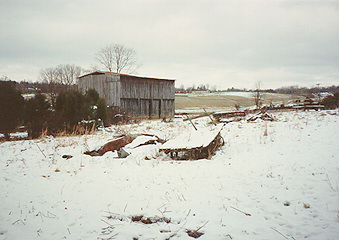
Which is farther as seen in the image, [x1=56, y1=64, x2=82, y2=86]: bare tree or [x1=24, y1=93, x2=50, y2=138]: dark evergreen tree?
[x1=56, y1=64, x2=82, y2=86]: bare tree

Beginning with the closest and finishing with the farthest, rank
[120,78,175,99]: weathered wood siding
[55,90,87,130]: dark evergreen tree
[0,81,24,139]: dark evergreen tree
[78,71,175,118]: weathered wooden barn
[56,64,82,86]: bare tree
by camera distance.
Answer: [0,81,24,139]: dark evergreen tree < [55,90,87,130]: dark evergreen tree < [78,71,175,118]: weathered wooden barn < [120,78,175,99]: weathered wood siding < [56,64,82,86]: bare tree

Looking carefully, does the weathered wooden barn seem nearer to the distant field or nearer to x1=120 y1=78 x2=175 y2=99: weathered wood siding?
x1=120 y1=78 x2=175 y2=99: weathered wood siding

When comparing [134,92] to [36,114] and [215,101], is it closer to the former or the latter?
[36,114]

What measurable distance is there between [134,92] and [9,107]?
39.9 ft

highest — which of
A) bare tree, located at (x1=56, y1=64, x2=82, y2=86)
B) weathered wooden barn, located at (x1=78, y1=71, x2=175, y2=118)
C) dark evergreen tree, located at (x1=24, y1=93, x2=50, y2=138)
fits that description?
bare tree, located at (x1=56, y1=64, x2=82, y2=86)

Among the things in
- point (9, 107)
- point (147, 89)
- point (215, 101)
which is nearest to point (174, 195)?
point (9, 107)

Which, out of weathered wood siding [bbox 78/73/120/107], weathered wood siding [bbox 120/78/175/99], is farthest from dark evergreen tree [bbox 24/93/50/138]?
weathered wood siding [bbox 120/78/175/99]

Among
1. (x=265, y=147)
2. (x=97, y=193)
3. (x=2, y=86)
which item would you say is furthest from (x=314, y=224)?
(x=2, y=86)

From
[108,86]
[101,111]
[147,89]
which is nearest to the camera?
[101,111]

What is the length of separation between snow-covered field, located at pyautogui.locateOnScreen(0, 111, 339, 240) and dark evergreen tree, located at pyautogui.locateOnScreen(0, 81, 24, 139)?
5.67 metres

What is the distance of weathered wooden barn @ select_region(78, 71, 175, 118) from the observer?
20.8m

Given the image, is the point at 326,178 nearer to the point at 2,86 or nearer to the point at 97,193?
the point at 97,193

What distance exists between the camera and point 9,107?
35.4 feet

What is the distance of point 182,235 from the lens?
262 centimetres
